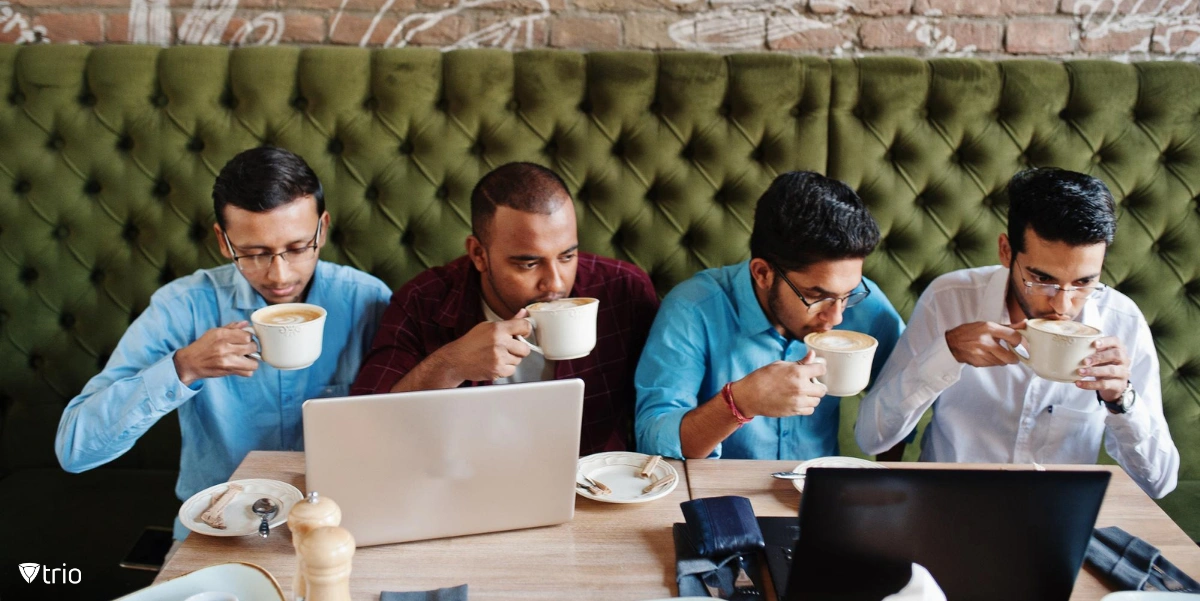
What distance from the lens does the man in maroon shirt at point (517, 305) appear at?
1.68 meters

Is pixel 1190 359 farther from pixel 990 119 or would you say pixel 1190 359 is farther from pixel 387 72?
pixel 387 72

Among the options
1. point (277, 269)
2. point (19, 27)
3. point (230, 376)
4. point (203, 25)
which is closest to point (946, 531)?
point (277, 269)

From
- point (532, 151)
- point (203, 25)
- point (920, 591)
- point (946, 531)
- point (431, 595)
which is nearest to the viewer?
point (920, 591)

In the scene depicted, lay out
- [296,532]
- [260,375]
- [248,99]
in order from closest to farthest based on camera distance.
A: [296,532]
[260,375]
[248,99]

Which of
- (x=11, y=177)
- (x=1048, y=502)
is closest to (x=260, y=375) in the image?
(x=11, y=177)

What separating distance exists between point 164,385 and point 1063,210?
168 centimetres

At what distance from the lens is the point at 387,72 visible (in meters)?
2.21

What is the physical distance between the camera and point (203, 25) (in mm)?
2387

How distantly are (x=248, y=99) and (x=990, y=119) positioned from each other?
1900 millimetres

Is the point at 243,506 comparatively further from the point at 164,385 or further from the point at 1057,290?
the point at 1057,290

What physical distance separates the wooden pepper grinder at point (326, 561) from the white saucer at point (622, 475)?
53cm

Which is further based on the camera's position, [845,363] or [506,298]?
[506,298]

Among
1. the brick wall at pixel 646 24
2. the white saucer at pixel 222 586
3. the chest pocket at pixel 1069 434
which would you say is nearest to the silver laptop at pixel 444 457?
the white saucer at pixel 222 586

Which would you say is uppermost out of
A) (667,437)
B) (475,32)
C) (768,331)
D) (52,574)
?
(475,32)
